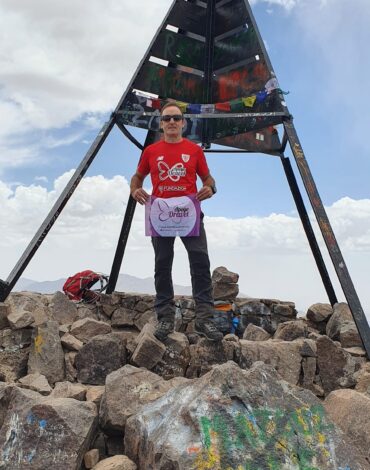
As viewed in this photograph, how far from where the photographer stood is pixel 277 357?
450 centimetres

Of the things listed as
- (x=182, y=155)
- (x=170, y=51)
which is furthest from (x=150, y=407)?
(x=170, y=51)

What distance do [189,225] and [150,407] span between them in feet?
6.56

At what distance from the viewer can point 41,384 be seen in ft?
12.3

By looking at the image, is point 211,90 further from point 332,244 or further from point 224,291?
point 332,244

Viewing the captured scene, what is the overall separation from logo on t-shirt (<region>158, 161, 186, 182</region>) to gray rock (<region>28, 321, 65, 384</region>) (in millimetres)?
1794

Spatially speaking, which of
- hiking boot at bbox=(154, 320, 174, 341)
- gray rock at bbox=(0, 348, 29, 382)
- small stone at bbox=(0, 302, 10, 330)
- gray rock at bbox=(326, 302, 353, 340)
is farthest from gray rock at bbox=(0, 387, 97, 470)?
gray rock at bbox=(326, 302, 353, 340)

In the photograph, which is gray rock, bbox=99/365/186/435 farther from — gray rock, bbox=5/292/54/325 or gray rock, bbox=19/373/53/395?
gray rock, bbox=5/292/54/325

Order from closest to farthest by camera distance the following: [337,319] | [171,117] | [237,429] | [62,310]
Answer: [237,429] → [171,117] → [62,310] → [337,319]

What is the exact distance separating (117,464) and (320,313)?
4.56m

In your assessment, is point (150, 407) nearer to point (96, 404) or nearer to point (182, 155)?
point (96, 404)

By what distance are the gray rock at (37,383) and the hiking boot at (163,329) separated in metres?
1.04

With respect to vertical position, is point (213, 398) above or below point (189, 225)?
below

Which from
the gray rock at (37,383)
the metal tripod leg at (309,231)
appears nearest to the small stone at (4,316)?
the gray rock at (37,383)

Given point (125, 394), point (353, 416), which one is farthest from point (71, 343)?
point (353, 416)
